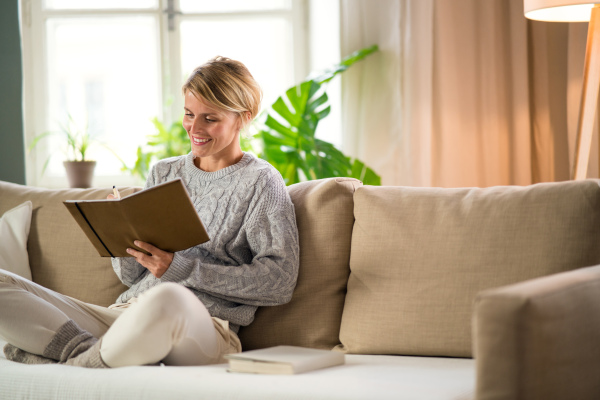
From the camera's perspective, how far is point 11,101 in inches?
132

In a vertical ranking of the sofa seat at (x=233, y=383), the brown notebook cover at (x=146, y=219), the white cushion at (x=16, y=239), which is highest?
the brown notebook cover at (x=146, y=219)

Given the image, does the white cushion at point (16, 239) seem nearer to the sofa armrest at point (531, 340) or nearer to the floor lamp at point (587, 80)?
the sofa armrest at point (531, 340)

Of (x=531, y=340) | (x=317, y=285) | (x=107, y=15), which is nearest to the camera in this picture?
(x=531, y=340)

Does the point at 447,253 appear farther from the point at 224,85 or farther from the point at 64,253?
the point at 64,253

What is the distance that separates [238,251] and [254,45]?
2.29 metres

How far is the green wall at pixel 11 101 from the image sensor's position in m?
3.34

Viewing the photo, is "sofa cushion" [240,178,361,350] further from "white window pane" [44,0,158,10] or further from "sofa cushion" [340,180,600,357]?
"white window pane" [44,0,158,10]

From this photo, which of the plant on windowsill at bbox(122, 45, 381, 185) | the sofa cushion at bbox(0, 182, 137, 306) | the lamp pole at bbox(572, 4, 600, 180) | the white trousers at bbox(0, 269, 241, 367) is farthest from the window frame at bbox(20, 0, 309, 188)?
the white trousers at bbox(0, 269, 241, 367)

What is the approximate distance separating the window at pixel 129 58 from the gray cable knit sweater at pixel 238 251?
6.44 feet

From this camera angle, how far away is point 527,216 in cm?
173

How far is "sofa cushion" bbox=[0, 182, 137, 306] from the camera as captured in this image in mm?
2150

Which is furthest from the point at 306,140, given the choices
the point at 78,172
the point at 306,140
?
the point at 78,172

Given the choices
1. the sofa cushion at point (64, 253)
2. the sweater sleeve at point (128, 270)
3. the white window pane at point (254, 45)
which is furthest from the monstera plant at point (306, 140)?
the sweater sleeve at point (128, 270)

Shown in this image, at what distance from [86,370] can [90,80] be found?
2771 mm
